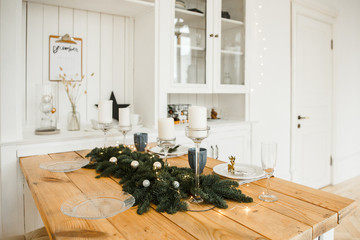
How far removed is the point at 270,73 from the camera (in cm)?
300

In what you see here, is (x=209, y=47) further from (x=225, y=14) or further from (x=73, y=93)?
(x=73, y=93)

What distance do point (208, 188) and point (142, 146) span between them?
71 centimetres

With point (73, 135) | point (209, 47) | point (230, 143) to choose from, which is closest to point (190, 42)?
point (209, 47)

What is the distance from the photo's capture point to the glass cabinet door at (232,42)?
2.58 metres

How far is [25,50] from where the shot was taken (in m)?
1.99

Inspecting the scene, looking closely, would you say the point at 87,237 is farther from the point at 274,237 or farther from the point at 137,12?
the point at 137,12

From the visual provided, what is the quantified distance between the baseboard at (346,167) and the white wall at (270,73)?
108 centimetres

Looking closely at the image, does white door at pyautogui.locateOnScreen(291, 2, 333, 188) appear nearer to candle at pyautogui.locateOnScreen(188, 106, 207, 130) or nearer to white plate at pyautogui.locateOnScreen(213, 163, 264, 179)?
white plate at pyautogui.locateOnScreen(213, 163, 264, 179)

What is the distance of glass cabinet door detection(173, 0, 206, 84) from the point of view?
2.31 m

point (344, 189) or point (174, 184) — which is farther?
point (344, 189)

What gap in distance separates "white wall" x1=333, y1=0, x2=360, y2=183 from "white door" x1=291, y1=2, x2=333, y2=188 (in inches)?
7.4

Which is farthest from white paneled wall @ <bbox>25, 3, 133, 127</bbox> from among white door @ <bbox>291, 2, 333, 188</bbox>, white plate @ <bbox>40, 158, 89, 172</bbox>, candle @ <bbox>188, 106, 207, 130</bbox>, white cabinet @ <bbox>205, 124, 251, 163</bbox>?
white door @ <bbox>291, 2, 333, 188</bbox>

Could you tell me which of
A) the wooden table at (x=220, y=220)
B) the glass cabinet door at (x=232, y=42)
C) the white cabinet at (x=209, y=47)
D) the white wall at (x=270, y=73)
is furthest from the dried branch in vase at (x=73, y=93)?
the white wall at (x=270, y=73)

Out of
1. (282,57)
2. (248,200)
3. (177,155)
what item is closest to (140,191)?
(248,200)
